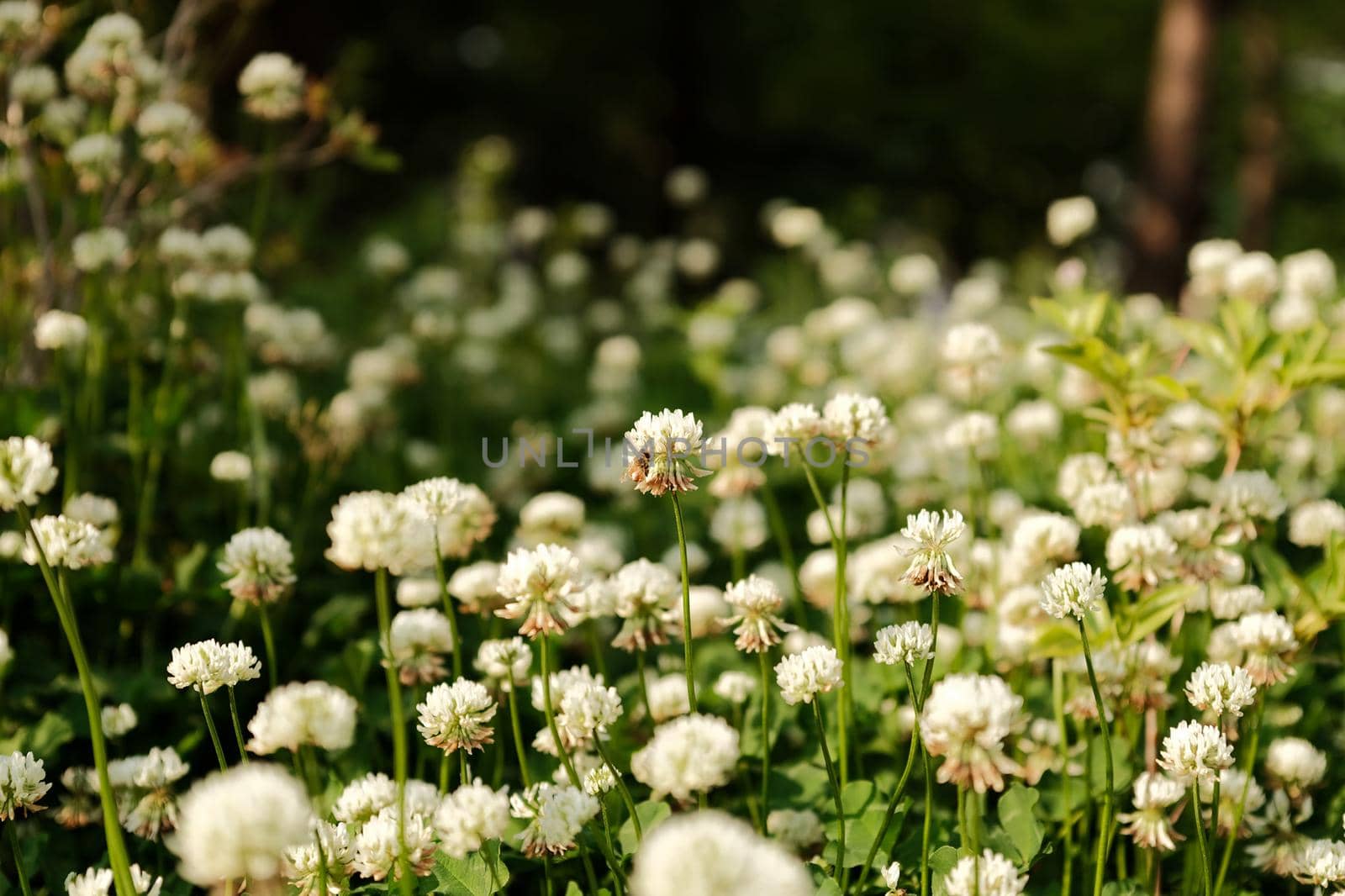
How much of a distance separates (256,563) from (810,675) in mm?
922

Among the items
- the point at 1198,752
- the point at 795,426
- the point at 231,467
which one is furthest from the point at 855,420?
the point at 231,467

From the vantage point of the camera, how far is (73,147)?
107 inches

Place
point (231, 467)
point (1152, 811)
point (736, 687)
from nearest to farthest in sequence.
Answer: point (1152, 811) < point (736, 687) < point (231, 467)

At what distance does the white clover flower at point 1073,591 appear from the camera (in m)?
1.45

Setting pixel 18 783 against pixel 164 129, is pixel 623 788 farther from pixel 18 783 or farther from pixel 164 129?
pixel 164 129

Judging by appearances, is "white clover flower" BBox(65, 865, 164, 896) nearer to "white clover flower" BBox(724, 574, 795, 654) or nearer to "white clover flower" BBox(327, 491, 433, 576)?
"white clover flower" BBox(327, 491, 433, 576)

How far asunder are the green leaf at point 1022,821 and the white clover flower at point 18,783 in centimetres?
145

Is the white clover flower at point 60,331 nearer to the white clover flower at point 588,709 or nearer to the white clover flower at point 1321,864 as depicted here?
the white clover flower at point 588,709

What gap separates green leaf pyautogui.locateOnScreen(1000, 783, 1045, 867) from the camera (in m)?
1.63

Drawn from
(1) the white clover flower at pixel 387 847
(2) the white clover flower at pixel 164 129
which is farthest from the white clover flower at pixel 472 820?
(2) the white clover flower at pixel 164 129

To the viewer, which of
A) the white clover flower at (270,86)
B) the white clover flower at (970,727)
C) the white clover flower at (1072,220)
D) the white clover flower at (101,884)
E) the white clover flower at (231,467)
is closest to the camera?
the white clover flower at (970,727)

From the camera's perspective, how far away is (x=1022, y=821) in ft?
5.53

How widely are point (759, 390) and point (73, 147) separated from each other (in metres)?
2.43

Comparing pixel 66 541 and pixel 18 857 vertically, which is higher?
pixel 66 541
